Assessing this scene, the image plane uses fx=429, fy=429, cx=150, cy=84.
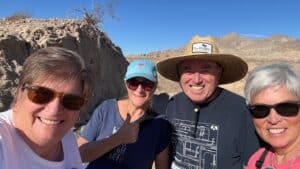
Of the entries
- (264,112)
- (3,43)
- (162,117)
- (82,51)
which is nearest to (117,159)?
(162,117)

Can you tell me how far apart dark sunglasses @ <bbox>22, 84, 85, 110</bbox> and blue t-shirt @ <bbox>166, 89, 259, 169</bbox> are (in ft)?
4.39

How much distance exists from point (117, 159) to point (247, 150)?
102 centimetres

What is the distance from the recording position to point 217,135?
132 inches

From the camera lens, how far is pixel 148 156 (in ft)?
11.6

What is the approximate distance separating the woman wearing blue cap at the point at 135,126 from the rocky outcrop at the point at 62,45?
185 inches

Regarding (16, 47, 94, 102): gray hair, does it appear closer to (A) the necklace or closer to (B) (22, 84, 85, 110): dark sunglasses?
(B) (22, 84, 85, 110): dark sunglasses

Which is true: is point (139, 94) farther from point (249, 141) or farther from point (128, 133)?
point (249, 141)

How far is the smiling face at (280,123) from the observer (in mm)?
2799

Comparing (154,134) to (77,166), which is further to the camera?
(154,134)

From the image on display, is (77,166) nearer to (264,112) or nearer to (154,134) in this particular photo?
(154,134)

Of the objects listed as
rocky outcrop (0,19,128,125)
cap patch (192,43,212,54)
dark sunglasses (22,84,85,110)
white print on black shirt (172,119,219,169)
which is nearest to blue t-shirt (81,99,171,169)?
white print on black shirt (172,119,219,169)

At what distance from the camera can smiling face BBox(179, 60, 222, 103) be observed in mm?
3445

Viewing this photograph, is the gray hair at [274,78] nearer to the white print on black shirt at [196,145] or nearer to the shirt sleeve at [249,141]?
the shirt sleeve at [249,141]

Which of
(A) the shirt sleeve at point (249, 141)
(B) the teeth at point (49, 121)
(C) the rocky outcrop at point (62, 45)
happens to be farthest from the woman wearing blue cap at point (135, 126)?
(C) the rocky outcrop at point (62, 45)
